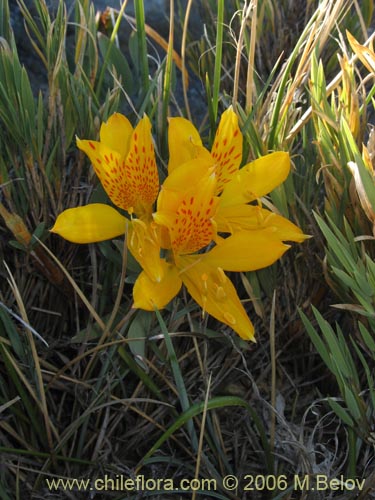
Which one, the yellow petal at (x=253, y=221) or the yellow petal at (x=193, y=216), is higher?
the yellow petal at (x=193, y=216)

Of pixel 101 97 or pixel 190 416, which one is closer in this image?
pixel 190 416

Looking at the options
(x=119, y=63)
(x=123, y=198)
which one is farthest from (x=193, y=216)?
(x=119, y=63)

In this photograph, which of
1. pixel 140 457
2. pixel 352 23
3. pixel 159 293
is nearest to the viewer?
pixel 159 293

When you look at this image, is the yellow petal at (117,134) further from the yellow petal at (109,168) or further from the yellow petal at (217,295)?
the yellow petal at (217,295)

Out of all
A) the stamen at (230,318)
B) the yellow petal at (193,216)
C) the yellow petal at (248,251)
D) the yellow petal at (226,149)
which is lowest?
the stamen at (230,318)

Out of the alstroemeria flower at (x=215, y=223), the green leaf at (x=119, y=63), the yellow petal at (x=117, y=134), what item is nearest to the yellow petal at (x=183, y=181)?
the alstroemeria flower at (x=215, y=223)

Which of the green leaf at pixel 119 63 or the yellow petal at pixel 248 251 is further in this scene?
the green leaf at pixel 119 63

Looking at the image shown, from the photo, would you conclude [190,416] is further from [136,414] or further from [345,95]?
[345,95]

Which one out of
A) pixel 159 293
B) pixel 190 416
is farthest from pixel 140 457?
pixel 159 293
